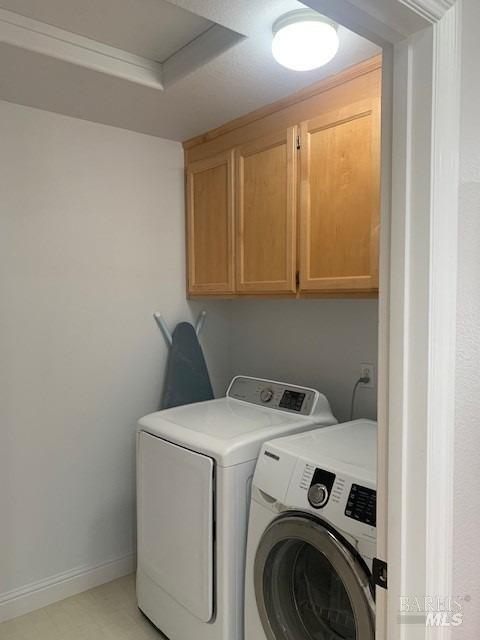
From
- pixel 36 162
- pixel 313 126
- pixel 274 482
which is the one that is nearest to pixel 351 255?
pixel 313 126

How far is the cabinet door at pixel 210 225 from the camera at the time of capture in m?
2.39

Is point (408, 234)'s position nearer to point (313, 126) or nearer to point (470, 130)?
point (470, 130)

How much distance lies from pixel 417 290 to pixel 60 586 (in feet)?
7.65

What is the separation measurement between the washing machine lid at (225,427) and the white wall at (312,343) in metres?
0.27

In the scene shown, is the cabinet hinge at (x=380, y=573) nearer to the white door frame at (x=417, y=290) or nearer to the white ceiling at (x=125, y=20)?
the white door frame at (x=417, y=290)

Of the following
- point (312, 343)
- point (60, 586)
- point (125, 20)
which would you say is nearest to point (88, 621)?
point (60, 586)

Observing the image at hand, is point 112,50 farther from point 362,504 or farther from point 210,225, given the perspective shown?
point 362,504

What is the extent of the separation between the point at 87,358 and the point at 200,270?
0.76 metres

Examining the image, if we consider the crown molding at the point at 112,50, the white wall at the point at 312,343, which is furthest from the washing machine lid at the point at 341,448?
the crown molding at the point at 112,50

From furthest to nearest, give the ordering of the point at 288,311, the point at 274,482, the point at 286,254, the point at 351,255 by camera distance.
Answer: the point at 288,311, the point at 286,254, the point at 351,255, the point at 274,482

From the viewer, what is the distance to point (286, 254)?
2092 mm

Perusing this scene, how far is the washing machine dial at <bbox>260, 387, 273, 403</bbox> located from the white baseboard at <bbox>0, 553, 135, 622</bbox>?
1.15m

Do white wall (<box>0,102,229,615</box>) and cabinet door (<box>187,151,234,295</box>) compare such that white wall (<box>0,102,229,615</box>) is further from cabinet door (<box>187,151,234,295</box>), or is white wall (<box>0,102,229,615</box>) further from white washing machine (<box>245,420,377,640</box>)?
white washing machine (<box>245,420,377,640</box>)

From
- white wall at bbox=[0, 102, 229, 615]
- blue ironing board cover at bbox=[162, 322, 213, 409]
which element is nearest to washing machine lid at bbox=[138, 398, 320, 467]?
blue ironing board cover at bbox=[162, 322, 213, 409]
